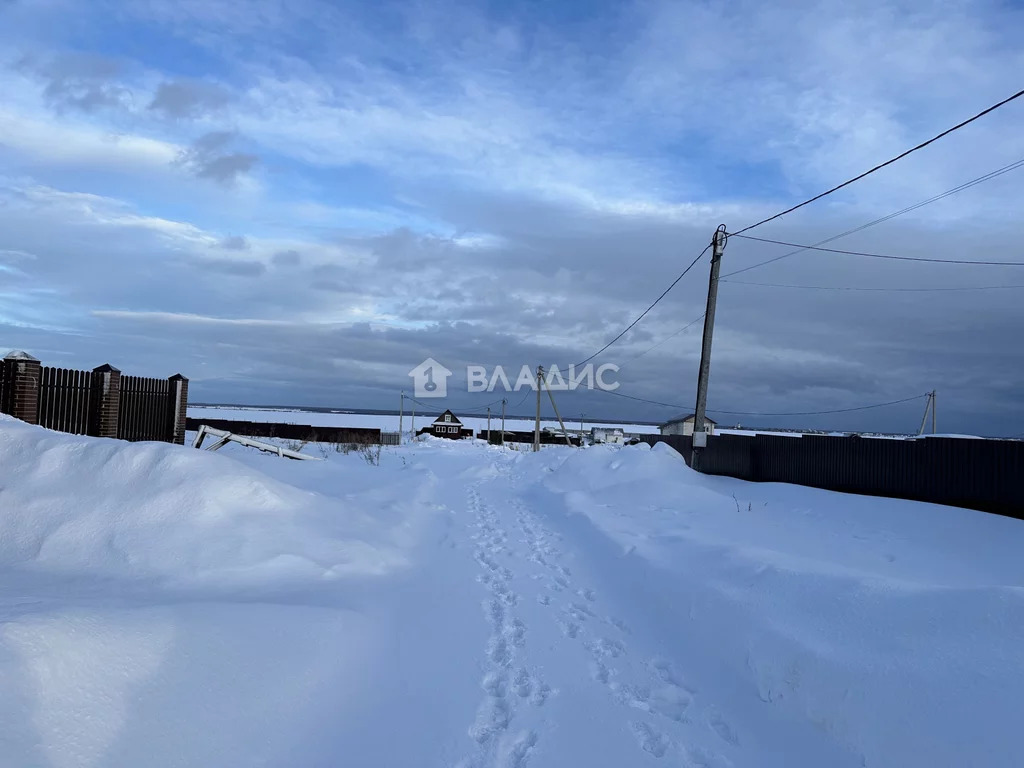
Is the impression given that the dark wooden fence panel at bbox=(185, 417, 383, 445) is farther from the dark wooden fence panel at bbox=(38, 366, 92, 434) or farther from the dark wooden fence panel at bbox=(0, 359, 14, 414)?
the dark wooden fence panel at bbox=(0, 359, 14, 414)

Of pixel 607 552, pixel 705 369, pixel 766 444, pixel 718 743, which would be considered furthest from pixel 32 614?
pixel 766 444

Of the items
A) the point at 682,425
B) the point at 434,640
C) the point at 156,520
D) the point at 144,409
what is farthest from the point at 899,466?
the point at 682,425

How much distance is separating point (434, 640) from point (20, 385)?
35.5ft

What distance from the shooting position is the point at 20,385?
12.2 metres

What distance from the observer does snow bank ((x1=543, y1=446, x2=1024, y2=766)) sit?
12.1ft

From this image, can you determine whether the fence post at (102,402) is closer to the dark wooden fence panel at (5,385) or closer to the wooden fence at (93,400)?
the wooden fence at (93,400)

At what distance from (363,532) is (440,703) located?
4684 millimetres

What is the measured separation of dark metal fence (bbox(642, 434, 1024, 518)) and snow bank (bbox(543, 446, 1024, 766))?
638 mm

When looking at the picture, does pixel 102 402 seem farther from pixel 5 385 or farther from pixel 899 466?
pixel 899 466

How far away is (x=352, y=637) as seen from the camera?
5383 millimetres

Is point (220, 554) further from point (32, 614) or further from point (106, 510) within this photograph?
point (32, 614)

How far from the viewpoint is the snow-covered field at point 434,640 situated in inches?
144

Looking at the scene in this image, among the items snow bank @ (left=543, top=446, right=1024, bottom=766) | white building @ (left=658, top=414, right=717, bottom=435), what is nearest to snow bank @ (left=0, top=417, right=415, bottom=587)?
snow bank @ (left=543, top=446, right=1024, bottom=766)

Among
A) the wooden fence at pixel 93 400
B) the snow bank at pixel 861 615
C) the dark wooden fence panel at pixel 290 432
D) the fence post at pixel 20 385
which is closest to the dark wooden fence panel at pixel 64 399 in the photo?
the wooden fence at pixel 93 400
